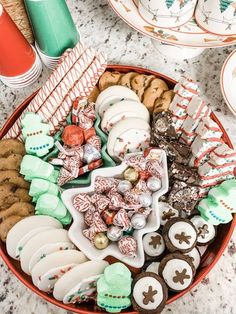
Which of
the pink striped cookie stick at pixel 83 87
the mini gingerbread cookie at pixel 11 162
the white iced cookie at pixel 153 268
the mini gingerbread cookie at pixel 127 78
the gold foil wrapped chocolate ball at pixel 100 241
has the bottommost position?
the white iced cookie at pixel 153 268

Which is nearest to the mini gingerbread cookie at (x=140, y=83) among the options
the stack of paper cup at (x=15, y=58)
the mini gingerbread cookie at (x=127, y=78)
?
the mini gingerbread cookie at (x=127, y=78)

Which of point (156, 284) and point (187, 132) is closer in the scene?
point (156, 284)

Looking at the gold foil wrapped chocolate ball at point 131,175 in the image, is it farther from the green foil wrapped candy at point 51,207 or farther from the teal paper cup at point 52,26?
the teal paper cup at point 52,26

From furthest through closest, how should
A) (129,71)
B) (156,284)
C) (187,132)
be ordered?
1. (129,71)
2. (187,132)
3. (156,284)

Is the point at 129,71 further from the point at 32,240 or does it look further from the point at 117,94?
the point at 32,240

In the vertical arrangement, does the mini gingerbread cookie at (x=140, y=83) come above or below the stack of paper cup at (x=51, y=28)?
below

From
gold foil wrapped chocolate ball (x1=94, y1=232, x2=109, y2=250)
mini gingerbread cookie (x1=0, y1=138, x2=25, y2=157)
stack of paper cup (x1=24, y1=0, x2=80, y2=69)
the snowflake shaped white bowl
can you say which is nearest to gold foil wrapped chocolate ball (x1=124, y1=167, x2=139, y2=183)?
the snowflake shaped white bowl

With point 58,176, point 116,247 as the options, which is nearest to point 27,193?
point 58,176
